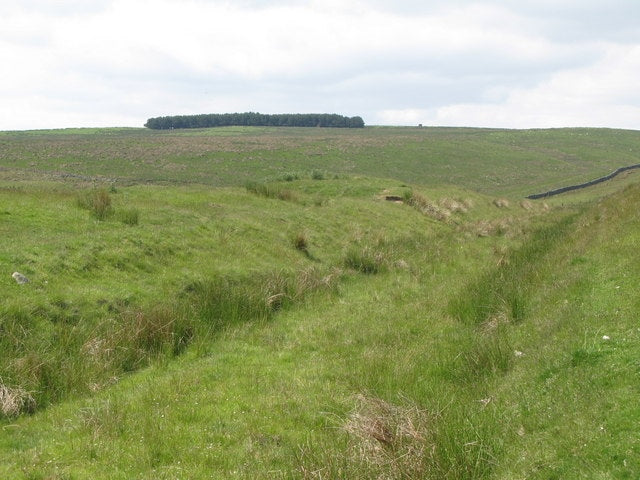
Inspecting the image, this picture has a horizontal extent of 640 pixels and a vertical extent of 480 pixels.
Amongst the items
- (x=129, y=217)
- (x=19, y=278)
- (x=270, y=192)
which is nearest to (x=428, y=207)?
(x=270, y=192)

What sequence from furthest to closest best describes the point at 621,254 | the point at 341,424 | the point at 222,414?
the point at 621,254
the point at 222,414
the point at 341,424

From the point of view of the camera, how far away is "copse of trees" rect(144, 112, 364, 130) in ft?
552

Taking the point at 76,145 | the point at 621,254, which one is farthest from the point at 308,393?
the point at 76,145

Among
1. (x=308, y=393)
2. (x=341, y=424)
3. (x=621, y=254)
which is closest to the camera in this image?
(x=341, y=424)

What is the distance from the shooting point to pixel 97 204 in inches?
765

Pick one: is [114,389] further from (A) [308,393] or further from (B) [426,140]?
(B) [426,140]

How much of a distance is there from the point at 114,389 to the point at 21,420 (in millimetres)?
1444

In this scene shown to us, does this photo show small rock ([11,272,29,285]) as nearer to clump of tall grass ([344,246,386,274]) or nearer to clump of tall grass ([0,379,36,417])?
clump of tall grass ([0,379,36,417])

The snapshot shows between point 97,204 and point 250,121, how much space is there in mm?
152862

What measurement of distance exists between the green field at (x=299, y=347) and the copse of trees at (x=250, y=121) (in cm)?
14738

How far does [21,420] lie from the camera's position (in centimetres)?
816

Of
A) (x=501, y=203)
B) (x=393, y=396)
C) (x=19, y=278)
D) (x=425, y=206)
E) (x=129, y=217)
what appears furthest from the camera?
(x=501, y=203)

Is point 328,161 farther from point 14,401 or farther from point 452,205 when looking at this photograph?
point 14,401

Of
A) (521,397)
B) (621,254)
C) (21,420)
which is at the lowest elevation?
(21,420)
